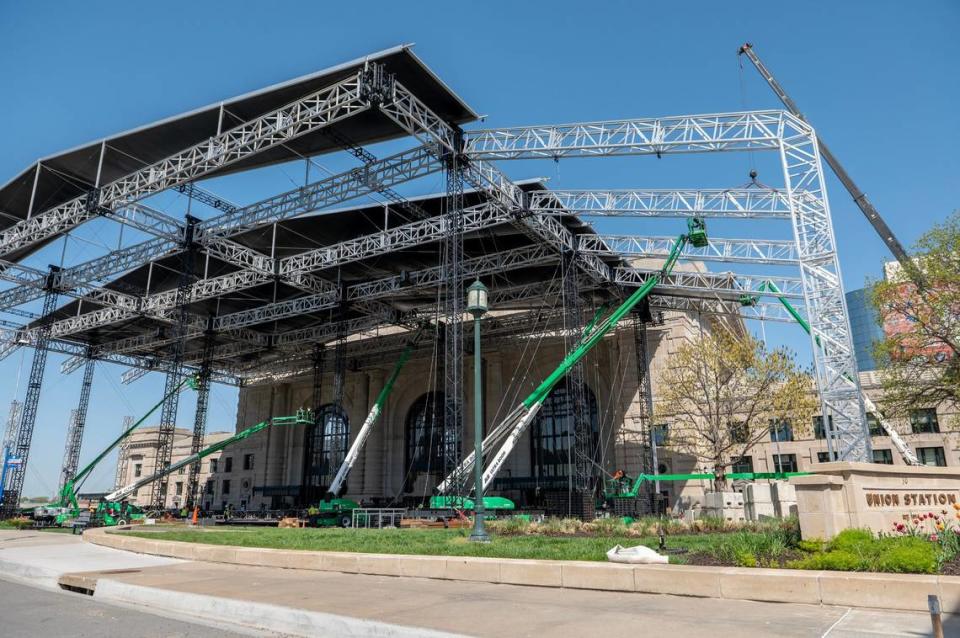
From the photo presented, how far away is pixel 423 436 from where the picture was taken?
48.3 m

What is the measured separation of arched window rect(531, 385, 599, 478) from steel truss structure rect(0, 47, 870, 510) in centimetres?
492

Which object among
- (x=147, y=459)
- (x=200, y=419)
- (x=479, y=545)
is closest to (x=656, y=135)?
(x=479, y=545)

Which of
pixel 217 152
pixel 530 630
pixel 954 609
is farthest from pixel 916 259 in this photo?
pixel 217 152

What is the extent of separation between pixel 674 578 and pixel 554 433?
35.0 meters

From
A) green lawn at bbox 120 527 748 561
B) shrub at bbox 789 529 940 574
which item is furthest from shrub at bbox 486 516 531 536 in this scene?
shrub at bbox 789 529 940 574

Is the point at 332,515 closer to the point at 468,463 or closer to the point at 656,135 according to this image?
the point at 468,463

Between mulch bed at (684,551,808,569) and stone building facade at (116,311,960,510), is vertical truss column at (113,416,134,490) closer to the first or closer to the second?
stone building facade at (116,311,960,510)

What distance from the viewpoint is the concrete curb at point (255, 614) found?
693cm

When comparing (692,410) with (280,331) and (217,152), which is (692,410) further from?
(280,331)

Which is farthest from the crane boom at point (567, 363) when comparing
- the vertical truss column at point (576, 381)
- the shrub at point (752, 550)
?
the shrub at point (752, 550)

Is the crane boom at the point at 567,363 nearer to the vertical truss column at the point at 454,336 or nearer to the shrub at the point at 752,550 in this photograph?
the vertical truss column at the point at 454,336

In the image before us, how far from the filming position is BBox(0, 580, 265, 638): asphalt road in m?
7.46

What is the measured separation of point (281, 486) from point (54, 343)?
2101 centimetres

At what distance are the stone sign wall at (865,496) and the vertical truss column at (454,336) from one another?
1504 cm
